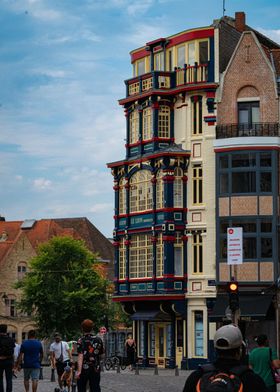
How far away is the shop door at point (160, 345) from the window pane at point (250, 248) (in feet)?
24.0

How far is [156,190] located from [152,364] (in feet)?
29.9

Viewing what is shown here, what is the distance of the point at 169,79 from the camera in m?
55.1

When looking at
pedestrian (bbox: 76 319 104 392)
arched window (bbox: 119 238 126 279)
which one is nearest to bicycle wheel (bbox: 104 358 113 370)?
arched window (bbox: 119 238 126 279)

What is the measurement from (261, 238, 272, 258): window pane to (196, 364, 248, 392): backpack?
44.1 metres

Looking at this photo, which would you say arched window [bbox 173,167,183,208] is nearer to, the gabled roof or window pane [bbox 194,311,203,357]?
window pane [bbox 194,311,203,357]

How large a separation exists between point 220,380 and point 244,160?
148 feet

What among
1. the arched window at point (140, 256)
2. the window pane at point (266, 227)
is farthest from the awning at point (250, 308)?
the arched window at point (140, 256)

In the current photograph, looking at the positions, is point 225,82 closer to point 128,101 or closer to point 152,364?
point 128,101

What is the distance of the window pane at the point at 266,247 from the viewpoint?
165 ft

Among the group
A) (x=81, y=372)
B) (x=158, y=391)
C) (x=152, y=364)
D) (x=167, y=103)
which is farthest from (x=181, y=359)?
(x=81, y=372)

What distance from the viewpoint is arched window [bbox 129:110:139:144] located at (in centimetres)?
5659

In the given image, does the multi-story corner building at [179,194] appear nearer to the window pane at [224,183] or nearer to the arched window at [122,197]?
the window pane at [224,183]

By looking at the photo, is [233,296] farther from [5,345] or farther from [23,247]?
[23,247]

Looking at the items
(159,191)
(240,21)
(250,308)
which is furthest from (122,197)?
(240,21)
